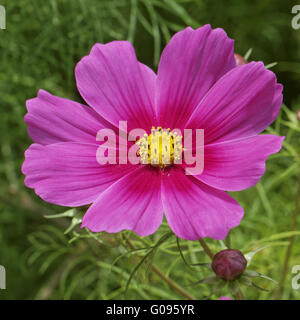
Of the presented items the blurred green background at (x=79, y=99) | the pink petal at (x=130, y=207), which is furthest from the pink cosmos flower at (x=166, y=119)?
the blurred green background at (x=79, y=99)

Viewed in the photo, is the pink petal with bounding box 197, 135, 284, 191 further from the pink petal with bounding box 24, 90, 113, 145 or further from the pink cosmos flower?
the pink petal with bounding box 24, 90, 113, 145

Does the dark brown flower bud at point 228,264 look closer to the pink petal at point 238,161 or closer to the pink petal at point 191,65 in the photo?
the pink petal at point 238,161

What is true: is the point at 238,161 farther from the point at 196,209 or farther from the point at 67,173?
the point at 67,173

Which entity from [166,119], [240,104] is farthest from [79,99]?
[240,104]

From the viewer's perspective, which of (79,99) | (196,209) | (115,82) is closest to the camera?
(196,209)

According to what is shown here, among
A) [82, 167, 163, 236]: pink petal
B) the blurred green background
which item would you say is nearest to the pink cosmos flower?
[82, 167, 163, 236]: pink petal
